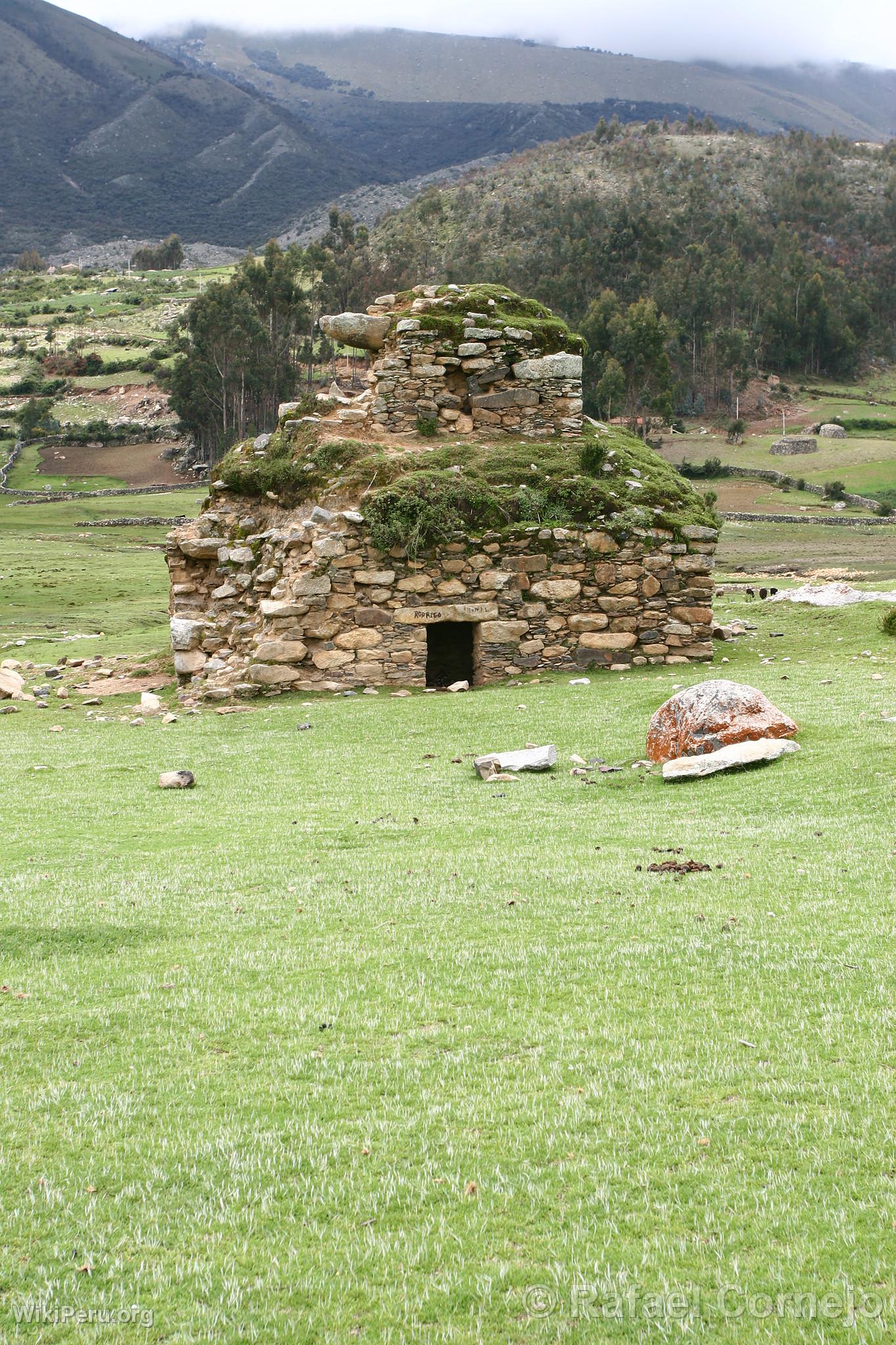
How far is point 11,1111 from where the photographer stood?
16.9ft

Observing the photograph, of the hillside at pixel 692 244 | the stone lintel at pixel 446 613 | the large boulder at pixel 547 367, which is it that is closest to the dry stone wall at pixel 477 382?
the large boulder at pixel 547 367

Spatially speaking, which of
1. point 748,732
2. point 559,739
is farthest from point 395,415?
point 748,732

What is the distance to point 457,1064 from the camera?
18.0ft

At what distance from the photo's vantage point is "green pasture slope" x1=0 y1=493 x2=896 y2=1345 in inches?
149

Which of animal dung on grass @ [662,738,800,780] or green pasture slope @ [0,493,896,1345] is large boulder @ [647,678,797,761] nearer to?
animal dung on grass @ [662,738,800,780]

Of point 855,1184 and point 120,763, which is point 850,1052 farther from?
point 120,763

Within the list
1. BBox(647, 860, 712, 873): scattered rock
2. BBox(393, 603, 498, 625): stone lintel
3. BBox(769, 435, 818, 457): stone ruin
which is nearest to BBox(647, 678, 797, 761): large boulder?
BBox(647, 860, 712, 873): scattered rock

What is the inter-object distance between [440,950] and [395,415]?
1794 centimetres

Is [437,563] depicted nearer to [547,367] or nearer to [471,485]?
[471,485]

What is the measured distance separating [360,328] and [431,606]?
738 cm

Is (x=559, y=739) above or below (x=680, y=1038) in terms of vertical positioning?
below

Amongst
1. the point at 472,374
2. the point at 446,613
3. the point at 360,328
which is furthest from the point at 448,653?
the point at 360,328

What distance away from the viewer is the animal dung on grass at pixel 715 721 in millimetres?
12883

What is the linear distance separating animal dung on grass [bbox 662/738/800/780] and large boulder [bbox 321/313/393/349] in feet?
48.9
